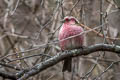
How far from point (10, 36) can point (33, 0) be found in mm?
1117

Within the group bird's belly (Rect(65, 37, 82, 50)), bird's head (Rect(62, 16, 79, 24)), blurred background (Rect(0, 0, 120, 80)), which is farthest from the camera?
blurred background (Rect(0, 0, 120, 80))

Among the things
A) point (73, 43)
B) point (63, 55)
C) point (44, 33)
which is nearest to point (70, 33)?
point (73, 43)

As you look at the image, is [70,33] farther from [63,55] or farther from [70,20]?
[63,55]

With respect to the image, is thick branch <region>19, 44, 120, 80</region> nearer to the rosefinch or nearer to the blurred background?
the rosefinch

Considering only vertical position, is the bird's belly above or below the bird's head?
below

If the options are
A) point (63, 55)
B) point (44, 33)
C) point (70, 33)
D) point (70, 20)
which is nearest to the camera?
point (63, 55)

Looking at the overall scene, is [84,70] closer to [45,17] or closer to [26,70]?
[45,17]

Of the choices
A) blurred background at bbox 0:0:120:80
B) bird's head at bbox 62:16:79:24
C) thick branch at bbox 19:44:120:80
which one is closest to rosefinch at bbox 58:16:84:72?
bird's head at bbox 62:16:79:24

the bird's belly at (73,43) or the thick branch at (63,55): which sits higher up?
the thick branch at (63,55)

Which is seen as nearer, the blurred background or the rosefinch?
the rosefinch

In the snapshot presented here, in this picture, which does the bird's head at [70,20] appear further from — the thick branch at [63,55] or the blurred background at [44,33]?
the blurred background at [44,33]

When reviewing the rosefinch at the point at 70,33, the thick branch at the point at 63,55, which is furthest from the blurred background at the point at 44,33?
the thick branch at the point at 63,55

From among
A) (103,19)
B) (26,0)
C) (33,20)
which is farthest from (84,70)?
(103,19)

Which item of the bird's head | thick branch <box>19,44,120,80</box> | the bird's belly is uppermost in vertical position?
the bird's head
